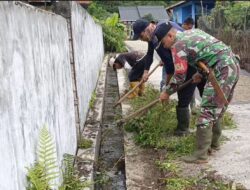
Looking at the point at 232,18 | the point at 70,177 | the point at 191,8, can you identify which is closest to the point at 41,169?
the point at 70,177

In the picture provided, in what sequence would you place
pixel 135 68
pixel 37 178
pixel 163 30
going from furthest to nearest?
pixel 135 68
pixel 163 30
pixel 37 178

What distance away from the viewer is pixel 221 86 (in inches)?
165

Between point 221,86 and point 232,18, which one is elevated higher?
point 232,18

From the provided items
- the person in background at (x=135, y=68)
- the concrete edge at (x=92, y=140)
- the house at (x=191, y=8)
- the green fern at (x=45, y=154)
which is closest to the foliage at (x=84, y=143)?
the concrete edge at (x=92, y=140)

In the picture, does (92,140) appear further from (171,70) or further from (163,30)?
(163,30)

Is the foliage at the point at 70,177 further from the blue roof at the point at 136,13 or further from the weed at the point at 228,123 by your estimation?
the blue roof at the point at 136,13

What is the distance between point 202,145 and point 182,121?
914 millimetres

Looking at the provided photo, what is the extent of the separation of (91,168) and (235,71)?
1.94 meters

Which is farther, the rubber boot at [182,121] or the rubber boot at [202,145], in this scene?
the rubber boot at [182,121]

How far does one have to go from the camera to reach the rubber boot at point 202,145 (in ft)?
14.3

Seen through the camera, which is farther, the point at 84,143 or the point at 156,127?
the point at 156,127

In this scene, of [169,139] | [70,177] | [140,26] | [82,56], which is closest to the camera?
[70,177]

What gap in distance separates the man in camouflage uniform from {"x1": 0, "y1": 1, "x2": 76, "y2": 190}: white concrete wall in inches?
51.3

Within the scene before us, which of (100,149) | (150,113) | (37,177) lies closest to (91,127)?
(100,149)
